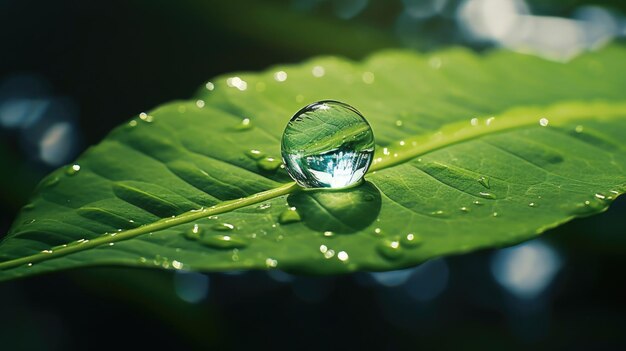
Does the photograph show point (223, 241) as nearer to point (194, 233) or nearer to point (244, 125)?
point (194, 233)

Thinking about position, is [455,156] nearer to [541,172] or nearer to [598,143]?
[541,172]

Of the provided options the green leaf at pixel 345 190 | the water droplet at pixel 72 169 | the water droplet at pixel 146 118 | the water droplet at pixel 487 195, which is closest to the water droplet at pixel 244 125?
the green leaf at pixel 345 190

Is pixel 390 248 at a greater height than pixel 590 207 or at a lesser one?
lesser

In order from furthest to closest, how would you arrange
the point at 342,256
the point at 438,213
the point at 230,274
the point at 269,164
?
1. the point at 230,274
2. the point at 269,164
3. the point at 438,213
4. the point at 342,256

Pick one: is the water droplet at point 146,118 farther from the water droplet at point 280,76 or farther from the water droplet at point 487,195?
the water droplet at point 487,195

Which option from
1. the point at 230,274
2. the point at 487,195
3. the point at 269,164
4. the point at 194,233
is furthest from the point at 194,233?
the point at 230,274

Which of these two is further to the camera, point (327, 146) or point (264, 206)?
point (327, 146)
